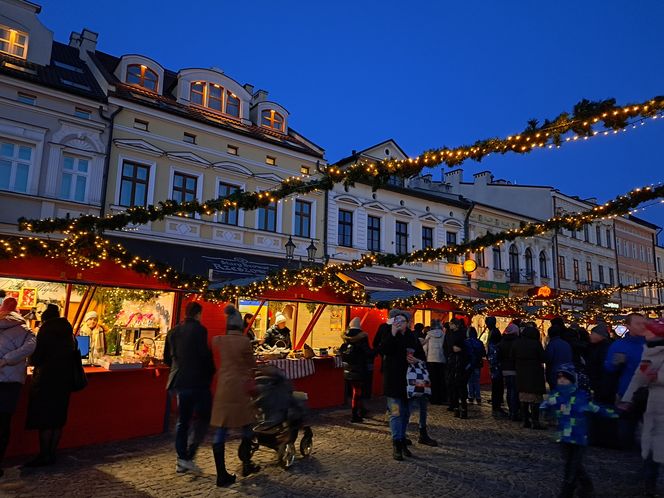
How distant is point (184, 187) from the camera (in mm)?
16875

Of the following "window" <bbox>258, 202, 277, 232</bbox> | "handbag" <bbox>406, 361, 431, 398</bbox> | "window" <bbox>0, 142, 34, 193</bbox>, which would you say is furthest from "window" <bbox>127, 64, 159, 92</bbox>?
"handbag" <bbox>406, 361, 431, 398</bbox>

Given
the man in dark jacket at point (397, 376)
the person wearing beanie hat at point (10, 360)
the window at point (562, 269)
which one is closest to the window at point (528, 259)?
the window at point (562, 269)

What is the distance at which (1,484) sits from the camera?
4824 mm

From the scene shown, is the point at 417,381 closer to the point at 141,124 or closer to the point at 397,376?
the point at 397,376

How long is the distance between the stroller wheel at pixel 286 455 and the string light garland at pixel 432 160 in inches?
138

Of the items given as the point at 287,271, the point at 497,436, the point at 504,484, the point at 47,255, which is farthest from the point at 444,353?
the point at 47,255

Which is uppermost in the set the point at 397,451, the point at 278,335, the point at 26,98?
the point at 26,98

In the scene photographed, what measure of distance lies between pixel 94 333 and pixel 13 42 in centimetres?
1236

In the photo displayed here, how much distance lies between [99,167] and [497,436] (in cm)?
1377

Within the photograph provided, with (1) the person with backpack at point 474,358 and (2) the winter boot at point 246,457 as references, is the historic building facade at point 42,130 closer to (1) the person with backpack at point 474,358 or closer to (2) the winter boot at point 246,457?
(2) the winter boot at point 246,457

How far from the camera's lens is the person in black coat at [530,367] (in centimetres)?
798

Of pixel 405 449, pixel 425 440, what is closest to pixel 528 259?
pixel 425 440

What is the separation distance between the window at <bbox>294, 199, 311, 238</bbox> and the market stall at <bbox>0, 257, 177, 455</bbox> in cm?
1065

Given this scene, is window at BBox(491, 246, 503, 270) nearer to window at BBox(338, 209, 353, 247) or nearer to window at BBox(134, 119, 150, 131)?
window at BBox(338, 209, 353, 247)
